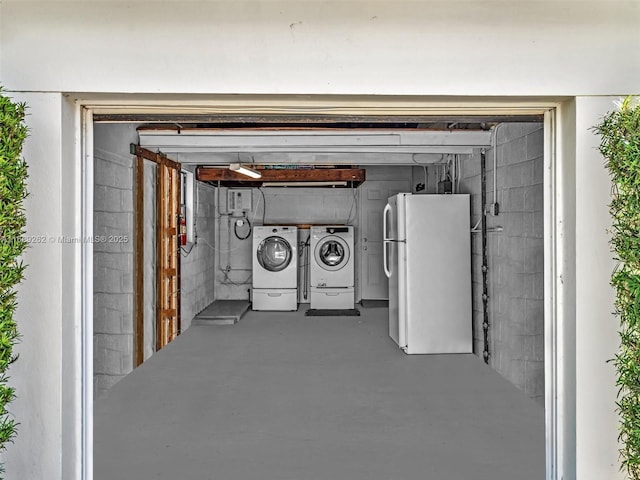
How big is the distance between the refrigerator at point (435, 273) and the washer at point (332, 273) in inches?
110

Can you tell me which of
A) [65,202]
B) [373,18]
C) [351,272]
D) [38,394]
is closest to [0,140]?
[65,202]

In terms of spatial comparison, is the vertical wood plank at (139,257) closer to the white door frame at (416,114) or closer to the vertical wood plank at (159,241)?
the vertical wood plank at (159,241)

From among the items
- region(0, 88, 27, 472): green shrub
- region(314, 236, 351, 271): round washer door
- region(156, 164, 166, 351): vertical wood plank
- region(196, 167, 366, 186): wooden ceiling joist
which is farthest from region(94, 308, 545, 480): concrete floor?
region(314, 236, 351, 271): round washer door

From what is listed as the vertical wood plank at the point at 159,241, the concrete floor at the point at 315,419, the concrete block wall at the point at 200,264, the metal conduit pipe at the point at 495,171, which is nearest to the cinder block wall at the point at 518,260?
the metal conduit pipe at the point at 495,171

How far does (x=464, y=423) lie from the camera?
125 inches

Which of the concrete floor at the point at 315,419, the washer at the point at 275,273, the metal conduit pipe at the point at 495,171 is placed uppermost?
the metal conduit pipe at the point at 495,171

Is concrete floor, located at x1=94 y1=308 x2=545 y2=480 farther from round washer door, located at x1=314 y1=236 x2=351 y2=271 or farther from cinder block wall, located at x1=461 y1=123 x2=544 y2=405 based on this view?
round washer door, located at x1=314 y1=236 x2=351 y2=271

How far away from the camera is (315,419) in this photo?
3.24 m

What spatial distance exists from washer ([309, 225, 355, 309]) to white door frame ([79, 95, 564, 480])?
18.7 feet

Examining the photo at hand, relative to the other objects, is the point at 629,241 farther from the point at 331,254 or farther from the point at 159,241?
the point at 331,254

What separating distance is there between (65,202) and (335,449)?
75.9 inches

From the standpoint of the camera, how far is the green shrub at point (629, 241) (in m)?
1.55

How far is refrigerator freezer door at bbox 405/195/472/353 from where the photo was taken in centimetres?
482

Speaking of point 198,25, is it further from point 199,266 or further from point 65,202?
point 199,266
